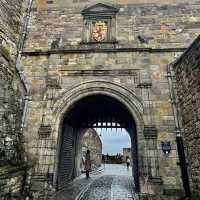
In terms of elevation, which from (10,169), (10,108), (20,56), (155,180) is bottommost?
(155,180)

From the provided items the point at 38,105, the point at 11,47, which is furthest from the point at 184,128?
the point at 11,47

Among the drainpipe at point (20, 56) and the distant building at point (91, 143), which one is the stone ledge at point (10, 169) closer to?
the drainpipe at point (20, 56)

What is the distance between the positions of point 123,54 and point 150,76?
120cm

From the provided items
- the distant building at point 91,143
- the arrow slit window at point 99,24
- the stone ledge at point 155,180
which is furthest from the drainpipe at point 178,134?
the distant building at point 91,143

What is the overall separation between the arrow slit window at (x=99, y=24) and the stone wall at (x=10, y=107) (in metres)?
2.49

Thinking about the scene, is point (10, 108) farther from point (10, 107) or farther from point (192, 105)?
point (192, 105)

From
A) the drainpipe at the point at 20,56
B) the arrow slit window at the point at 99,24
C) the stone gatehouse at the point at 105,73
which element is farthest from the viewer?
the arrow slit window at the point at 99,24

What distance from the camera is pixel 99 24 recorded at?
25.8 ft

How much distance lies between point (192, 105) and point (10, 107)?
16.9 feet

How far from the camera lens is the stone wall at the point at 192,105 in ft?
17.5

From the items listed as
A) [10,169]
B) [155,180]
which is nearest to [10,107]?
[10,169]

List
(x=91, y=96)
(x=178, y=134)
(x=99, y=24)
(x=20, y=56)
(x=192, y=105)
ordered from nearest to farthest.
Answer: (x=192, y=105) < (x=178, y=134) < (x=91, y=96) < (x=20, y=56) < (x=99, y=24)

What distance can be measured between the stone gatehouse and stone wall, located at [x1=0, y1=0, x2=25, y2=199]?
32 cm

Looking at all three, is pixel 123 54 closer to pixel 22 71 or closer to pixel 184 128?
pixel 184 128
